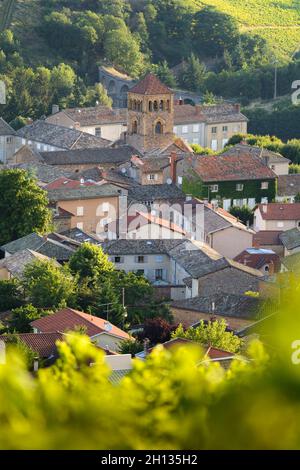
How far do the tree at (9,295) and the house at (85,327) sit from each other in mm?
3889

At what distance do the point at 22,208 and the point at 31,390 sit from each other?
35.2m

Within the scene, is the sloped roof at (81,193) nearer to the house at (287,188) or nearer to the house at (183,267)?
the house at (183,267)

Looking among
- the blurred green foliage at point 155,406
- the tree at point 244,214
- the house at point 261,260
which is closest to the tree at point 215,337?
the house at point 261,260

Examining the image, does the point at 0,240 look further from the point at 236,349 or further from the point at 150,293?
the point at 236,349

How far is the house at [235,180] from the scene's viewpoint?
47.0 metres

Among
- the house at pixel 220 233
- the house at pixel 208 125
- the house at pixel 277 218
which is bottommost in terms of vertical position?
the house at pixel 208 125

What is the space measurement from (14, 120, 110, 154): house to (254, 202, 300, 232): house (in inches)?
551

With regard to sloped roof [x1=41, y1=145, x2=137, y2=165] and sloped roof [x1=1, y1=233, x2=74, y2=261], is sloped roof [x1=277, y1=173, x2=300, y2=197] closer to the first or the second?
sloped roof [x1=41, y1=145, x2=137, y2=165]

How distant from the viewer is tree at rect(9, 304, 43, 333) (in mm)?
28747

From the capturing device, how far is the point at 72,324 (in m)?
27.0

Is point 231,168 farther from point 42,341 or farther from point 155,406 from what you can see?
point 155,406

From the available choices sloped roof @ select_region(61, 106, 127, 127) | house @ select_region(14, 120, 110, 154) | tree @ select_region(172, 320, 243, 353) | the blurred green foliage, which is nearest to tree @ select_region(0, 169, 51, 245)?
tree @ select_region(172, 320, 243, 353)

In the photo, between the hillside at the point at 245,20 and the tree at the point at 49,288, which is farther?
the hillside at the point at 245,20

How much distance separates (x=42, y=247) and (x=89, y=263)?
3.06 meters
